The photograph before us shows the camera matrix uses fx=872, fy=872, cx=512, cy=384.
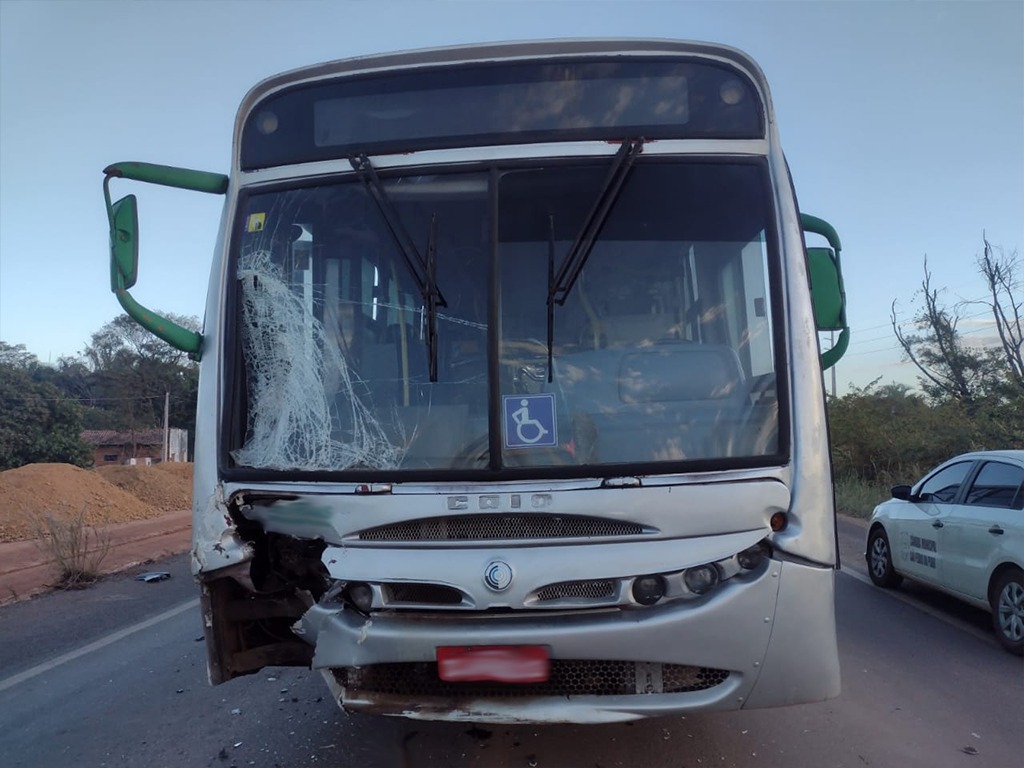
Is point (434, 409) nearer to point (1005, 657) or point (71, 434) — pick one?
point (1005, 657)

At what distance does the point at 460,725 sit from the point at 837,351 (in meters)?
2.91

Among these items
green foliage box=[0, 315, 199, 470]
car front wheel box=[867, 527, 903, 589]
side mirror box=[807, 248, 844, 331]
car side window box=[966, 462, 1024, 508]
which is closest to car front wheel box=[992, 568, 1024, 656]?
car side window box=[966, 462, 1024, 508]

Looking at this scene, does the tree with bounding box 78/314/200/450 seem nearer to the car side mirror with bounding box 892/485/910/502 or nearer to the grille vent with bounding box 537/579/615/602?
the car side mirror with bounding box 892/485/910/502

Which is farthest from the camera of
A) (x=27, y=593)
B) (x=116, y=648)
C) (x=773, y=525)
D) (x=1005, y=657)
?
(x=27, y=593)

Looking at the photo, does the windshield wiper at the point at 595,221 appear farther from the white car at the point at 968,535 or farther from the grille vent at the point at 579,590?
the white car at the point at 968,535

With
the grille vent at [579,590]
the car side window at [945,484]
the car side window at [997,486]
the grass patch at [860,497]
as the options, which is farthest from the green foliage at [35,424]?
the grille vent at [579,590]

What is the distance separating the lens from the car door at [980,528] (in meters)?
6.93

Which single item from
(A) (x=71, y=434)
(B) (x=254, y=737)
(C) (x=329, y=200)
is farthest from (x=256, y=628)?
(A) (x=71, y=434)

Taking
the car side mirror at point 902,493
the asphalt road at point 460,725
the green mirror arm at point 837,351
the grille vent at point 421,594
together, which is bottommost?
the asphalt road at point 460,725

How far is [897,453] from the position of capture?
78.8 ft

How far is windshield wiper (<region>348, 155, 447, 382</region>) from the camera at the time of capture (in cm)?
388

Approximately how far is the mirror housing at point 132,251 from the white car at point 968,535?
241 inches

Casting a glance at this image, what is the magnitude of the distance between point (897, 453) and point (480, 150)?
75.3 feet

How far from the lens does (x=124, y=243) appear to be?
162 inches
